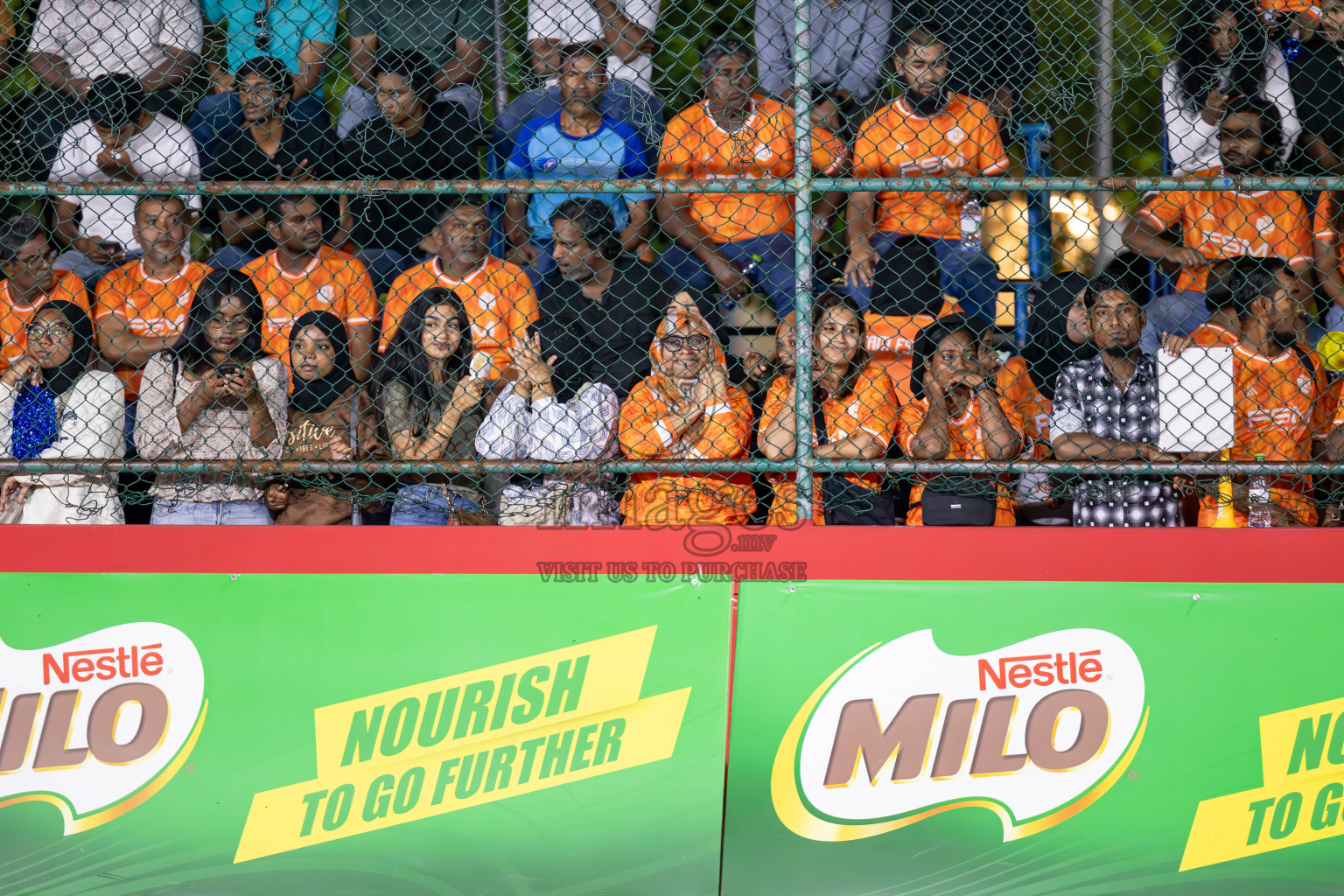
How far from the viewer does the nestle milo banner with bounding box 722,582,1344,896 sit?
2703mm

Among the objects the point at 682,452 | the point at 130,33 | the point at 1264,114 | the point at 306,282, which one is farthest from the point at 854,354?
the point at 130,33

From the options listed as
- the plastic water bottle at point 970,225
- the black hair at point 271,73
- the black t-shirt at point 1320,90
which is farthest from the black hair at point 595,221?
the black t-shirt at point 1320,90

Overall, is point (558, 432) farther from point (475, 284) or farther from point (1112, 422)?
point (1112, 422)

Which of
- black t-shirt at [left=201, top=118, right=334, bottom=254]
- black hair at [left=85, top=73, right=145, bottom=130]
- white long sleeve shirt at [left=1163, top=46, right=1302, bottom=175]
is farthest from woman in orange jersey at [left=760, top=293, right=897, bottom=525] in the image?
black hair at [left=85, top=73, right=145, bottom=130]

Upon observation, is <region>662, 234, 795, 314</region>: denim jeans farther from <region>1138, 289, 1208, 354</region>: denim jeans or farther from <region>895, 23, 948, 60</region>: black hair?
<region>1138, 289, 1208, 354</region>: denim jeans

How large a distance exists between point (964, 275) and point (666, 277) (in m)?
1.24

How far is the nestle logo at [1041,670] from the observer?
2742 millimetres

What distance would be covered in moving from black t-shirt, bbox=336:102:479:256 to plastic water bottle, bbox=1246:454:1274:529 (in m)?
2.66

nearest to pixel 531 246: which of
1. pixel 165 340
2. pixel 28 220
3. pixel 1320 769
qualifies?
pixel 165 340

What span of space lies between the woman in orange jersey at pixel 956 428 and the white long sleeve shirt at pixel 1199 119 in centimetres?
119

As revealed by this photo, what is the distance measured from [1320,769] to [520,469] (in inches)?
86.7

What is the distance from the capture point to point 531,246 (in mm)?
3920

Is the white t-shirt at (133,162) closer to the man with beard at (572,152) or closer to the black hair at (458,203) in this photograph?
the black hair at (458,203)

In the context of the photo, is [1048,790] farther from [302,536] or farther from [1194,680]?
[302,536]
